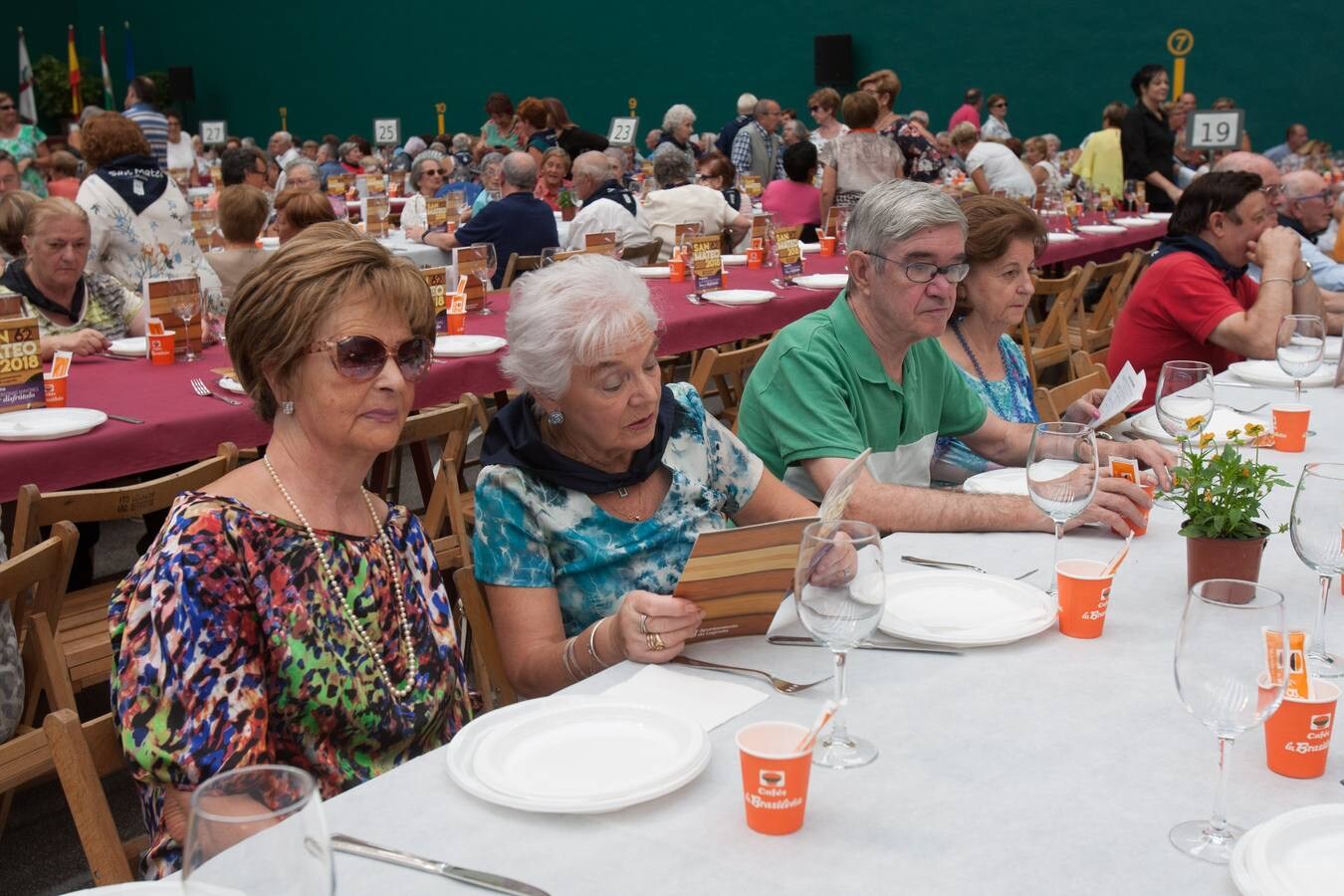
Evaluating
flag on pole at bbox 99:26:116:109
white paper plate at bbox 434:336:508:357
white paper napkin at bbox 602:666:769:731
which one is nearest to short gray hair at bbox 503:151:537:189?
white paper plate at bbox 434:336:508:357

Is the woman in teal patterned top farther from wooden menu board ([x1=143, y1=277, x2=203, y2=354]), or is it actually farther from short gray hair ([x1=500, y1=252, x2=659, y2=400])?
wooden menu board ([x1=143, y1=277, x2=203, y2=354])

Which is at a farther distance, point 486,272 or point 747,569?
point 486,272

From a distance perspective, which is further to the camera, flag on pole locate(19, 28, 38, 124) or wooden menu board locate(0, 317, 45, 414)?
flag on pole locate(19, 28, 38, 124)

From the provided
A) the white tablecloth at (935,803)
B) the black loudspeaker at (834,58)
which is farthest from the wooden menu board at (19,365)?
the black loudspeaker at (834,58)

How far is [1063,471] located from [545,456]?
2.62 ft

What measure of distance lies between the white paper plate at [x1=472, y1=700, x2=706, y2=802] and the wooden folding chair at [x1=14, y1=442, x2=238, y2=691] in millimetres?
1216

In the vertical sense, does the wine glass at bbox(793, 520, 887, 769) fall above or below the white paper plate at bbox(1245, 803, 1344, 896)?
above

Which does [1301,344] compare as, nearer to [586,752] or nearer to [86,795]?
[586,752]

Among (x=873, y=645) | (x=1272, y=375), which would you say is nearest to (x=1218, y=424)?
(x=1272, y=375)

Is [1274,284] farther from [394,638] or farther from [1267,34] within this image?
[1267,34]

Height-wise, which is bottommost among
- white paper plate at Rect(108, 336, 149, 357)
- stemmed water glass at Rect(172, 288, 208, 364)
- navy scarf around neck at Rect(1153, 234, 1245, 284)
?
white paper plate at Rect(108, 336, 149, 357)

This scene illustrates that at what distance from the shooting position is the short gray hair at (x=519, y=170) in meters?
6.88

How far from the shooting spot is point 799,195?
8586mm

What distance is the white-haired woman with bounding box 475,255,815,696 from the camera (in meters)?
2.01
